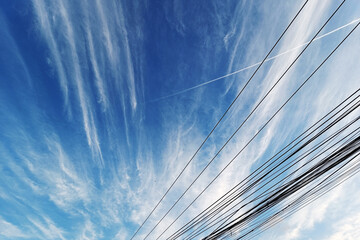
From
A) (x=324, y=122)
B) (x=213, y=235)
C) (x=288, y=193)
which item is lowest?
(x=213, y=235)

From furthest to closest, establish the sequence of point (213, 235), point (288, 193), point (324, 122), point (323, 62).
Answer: point (213, 235)
point (288, 193)
point (324, 122)
point (323, 62)

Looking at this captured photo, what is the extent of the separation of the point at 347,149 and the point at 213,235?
210 inches

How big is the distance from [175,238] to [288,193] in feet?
18.6

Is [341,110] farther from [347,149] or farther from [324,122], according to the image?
[347,149]

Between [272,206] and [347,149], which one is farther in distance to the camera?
[272,206]

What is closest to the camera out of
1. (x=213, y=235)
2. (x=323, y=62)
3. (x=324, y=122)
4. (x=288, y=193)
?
(x=323, y=62)

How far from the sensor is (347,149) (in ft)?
17.5

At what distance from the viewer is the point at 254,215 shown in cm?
673

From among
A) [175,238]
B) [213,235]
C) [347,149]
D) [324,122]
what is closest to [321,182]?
[347,149]

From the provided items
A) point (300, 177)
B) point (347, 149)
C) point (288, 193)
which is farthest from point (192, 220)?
point (347, 149)

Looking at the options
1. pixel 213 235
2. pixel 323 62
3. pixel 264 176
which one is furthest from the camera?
pixel 213 235

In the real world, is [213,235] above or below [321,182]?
below

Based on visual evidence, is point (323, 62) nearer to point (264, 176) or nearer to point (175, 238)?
→ point (264, 176)

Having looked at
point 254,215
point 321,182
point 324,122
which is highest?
point 324,122
